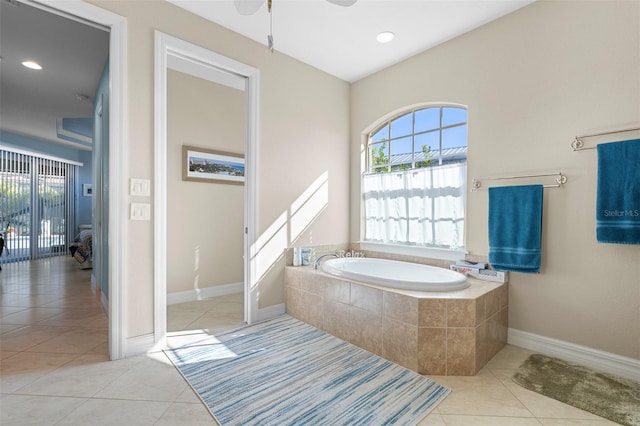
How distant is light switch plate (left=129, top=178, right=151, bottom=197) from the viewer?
2.18 meters

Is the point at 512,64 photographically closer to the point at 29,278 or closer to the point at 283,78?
the point at 283,78

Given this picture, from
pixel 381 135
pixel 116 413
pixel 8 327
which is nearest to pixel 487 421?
pixel 116 413

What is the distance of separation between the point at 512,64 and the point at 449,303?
1.99 meters

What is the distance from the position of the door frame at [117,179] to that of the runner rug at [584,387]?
2.70 metres

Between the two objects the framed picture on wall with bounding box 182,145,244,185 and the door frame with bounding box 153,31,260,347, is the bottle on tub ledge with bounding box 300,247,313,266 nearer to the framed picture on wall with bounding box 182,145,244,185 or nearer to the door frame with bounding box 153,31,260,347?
the door frame with bounding box 153,31,260,347

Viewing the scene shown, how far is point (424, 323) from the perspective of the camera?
1.97m

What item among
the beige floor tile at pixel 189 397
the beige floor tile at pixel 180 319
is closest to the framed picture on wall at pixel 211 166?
the beige floor tile at pixel 180 319

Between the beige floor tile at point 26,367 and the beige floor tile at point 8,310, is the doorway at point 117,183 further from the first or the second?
the beige floor tile at point 8,310

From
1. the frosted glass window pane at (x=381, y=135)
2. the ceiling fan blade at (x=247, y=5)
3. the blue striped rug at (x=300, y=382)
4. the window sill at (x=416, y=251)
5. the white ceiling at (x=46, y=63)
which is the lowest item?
the blue striped rug at (x=300, y=382)

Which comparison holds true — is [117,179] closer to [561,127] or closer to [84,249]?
[561,127]

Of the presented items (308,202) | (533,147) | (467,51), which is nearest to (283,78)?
(308,202)

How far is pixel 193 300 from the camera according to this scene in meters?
3.59

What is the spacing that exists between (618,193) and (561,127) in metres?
0.60

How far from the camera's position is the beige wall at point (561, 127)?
6.48 ft
